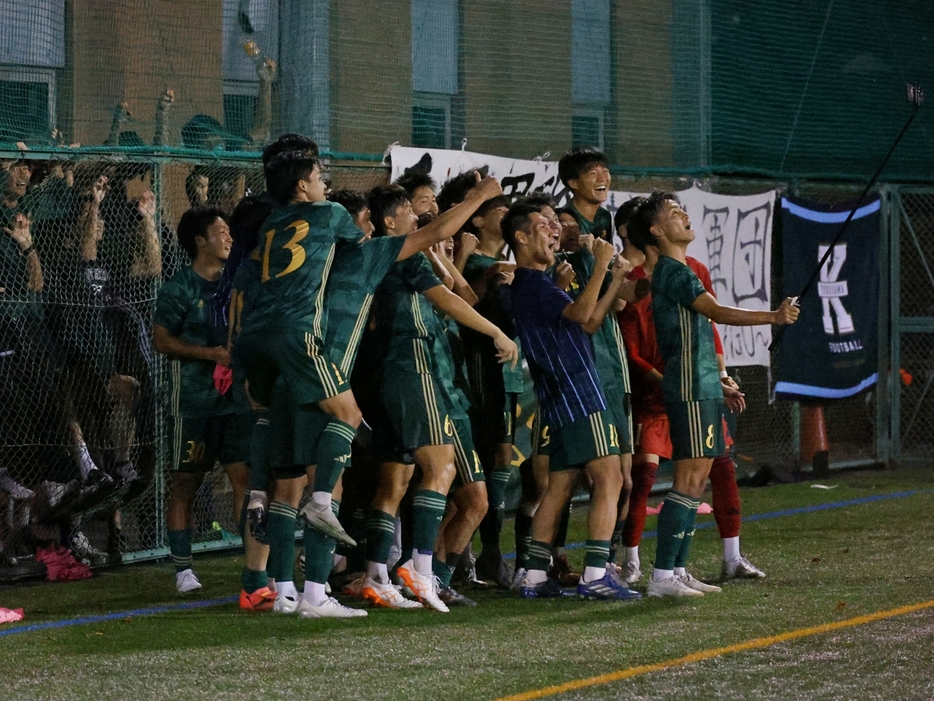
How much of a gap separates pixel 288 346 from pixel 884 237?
24.1 feet

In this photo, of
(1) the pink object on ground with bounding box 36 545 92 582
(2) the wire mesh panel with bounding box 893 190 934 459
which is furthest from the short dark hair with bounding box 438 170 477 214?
(2) the wire mesh panel with bounding box 893 190 934 459

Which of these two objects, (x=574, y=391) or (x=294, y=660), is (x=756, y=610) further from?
(x=294, y=660)

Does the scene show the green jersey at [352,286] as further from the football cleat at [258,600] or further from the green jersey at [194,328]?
the green jersey at [194,328]

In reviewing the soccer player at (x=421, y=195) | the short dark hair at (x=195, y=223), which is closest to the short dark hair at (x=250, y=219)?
the soccer player at (x=421, y=195)

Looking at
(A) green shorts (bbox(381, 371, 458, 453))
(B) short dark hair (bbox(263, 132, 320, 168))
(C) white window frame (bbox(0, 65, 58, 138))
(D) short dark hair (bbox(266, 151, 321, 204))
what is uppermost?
(C) white window frame (bbox(0, 65, 58, 138))

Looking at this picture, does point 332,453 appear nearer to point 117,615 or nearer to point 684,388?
point 117,615

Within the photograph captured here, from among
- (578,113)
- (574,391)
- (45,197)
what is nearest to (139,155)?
(45,197)

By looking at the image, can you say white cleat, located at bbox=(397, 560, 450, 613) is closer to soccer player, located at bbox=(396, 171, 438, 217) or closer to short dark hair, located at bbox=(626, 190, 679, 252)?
soccer player, located at bbox=(396, 171, 438, 217)

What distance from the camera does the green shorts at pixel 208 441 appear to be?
7.75 meters

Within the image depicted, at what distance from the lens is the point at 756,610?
6332 millimetres

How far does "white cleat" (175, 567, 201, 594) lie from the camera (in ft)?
→ 24.6

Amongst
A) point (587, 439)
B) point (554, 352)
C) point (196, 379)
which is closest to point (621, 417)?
point (587, 439)

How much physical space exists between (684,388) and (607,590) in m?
0.97

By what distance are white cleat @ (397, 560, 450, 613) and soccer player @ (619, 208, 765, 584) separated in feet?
3.98
